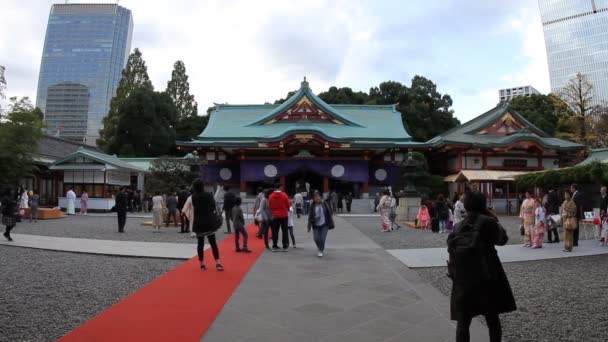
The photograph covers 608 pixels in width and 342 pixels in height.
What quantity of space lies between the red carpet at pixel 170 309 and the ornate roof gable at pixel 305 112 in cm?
2472

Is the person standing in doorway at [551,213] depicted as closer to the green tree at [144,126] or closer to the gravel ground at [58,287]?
the gravel ground at [58,287]

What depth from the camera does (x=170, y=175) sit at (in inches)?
674

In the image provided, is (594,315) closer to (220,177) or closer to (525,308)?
(525,308)

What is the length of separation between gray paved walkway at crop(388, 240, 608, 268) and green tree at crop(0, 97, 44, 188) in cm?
1716

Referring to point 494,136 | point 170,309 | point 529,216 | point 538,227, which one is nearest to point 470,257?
point 170,309

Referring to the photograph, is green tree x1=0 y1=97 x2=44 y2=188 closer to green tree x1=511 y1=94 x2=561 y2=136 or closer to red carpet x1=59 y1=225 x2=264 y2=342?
red carpet x1=59 y1=225 x2=264 y2=342

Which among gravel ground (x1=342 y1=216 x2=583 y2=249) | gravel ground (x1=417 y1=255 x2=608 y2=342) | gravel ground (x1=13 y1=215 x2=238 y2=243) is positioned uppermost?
gravel ground (x1=13 y1=215 x2=238 y2=243)

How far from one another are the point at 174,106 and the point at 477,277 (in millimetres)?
45786

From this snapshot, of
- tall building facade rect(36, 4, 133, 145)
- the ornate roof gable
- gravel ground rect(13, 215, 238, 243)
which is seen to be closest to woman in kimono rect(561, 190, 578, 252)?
gravel ground rect(13, 215, 238, 243)

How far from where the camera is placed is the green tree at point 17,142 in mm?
18172

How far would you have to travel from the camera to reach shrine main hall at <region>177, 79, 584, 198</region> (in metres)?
28.1

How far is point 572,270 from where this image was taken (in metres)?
7.42

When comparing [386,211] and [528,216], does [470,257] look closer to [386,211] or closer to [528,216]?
[528,216]

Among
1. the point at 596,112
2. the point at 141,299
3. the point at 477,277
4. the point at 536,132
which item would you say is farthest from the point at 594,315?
the point at 596,112
